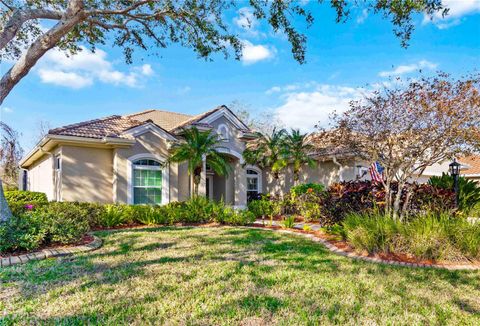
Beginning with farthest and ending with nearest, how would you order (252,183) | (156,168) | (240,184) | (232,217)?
(252,183)
(240,184)
(156,168)
(232,217)

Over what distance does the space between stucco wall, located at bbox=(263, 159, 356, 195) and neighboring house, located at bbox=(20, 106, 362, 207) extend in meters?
0.06

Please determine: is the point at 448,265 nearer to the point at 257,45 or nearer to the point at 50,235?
the point at 50,235

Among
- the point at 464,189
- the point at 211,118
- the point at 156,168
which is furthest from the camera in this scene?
the point at 211,118

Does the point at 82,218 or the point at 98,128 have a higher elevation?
the point at 98,128

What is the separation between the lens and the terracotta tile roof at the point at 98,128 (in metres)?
14.3

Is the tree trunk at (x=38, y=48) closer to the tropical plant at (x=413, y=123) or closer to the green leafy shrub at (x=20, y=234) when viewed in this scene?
the green leafy shrub at (x=20, y=234)

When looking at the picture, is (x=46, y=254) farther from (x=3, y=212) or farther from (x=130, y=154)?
(x=130, y=154)

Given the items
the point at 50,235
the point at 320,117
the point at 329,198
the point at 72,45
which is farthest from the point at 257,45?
the point at 50,235

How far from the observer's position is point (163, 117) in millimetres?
21031

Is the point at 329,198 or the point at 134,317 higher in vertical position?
the point at 329,198

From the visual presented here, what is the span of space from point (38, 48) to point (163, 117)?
38.9 ft

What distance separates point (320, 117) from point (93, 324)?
944 centimetres

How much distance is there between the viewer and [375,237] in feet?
24.6

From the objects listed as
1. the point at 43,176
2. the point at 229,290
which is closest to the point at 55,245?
the point at 229,290
